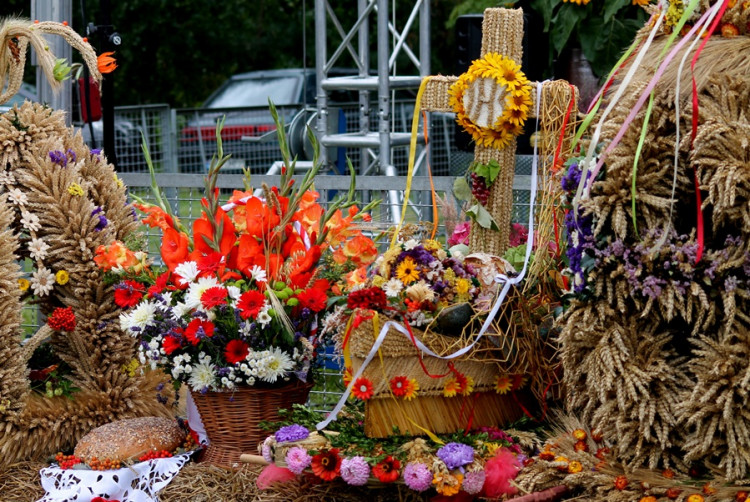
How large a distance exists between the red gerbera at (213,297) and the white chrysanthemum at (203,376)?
0.16 meters

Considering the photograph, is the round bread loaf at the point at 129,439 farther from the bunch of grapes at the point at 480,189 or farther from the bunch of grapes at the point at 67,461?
the bunch of grapes at the point at 480,189

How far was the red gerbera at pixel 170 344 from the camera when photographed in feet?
8.78

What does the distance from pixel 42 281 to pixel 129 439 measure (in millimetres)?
570

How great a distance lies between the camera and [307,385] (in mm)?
2846

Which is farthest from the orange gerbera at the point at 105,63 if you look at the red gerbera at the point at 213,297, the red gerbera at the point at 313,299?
the red gerbera at the point at 313,299

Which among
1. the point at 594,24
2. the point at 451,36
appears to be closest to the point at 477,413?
the point at 594,24

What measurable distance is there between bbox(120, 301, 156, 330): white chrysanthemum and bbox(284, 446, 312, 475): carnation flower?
1.87 ft

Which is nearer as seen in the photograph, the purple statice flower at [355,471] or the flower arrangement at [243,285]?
the purple statice flower at [355,471]

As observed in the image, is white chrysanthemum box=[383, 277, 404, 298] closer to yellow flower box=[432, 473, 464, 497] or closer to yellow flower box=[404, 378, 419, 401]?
yellow flower box=[404, 378, 419, 401]

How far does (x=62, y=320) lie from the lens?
2953 millimetres

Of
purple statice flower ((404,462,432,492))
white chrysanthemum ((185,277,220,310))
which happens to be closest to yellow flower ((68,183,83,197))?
white chrysanthemum ((185,277,220,310))

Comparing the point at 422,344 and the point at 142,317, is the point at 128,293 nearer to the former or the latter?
the point at 142,317

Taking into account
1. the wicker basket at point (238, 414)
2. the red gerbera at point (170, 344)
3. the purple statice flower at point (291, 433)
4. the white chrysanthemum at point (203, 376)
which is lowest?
the wicker basket at point (238, 414)

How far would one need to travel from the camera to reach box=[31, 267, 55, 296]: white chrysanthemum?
2992 millimetres
